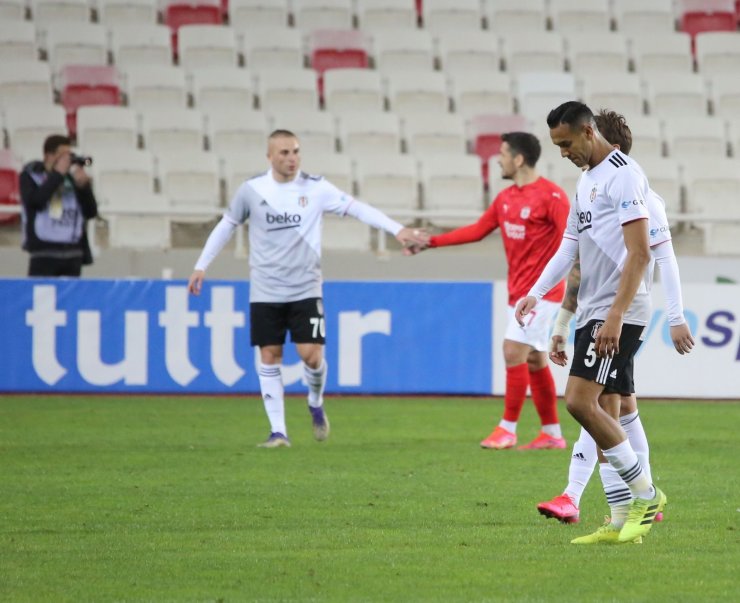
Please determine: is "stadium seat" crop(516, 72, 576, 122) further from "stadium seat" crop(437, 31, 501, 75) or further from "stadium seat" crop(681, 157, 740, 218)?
"stadium seat" crop(681, 157, 740, 218)

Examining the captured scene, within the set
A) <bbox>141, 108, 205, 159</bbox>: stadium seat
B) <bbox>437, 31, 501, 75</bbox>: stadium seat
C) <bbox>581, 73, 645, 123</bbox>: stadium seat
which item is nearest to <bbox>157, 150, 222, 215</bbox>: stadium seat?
<bbox>141, 108, 205, 159</bbox>: stadium seat

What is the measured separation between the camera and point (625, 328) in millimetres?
6488

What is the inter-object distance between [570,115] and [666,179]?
11.6 m

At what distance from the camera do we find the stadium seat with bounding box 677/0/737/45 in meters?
21.5

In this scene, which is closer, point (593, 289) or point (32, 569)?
point (32, 569)

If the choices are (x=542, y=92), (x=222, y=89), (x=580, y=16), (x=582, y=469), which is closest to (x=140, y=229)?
(x=222, y=89)

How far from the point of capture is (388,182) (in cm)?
1723

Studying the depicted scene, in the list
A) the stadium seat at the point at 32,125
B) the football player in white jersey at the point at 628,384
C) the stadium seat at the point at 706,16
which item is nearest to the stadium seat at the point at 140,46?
the stadium seat at the point at 32,125

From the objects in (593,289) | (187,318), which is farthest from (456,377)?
(593,289)

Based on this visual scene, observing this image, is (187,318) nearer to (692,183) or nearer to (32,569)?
(692,183)

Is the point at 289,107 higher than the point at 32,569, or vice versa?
the point at 289,107

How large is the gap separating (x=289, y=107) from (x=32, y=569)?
13464 mm

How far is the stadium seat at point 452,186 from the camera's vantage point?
56.2 ft

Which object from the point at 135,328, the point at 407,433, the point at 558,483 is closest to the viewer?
the point at 558,483
